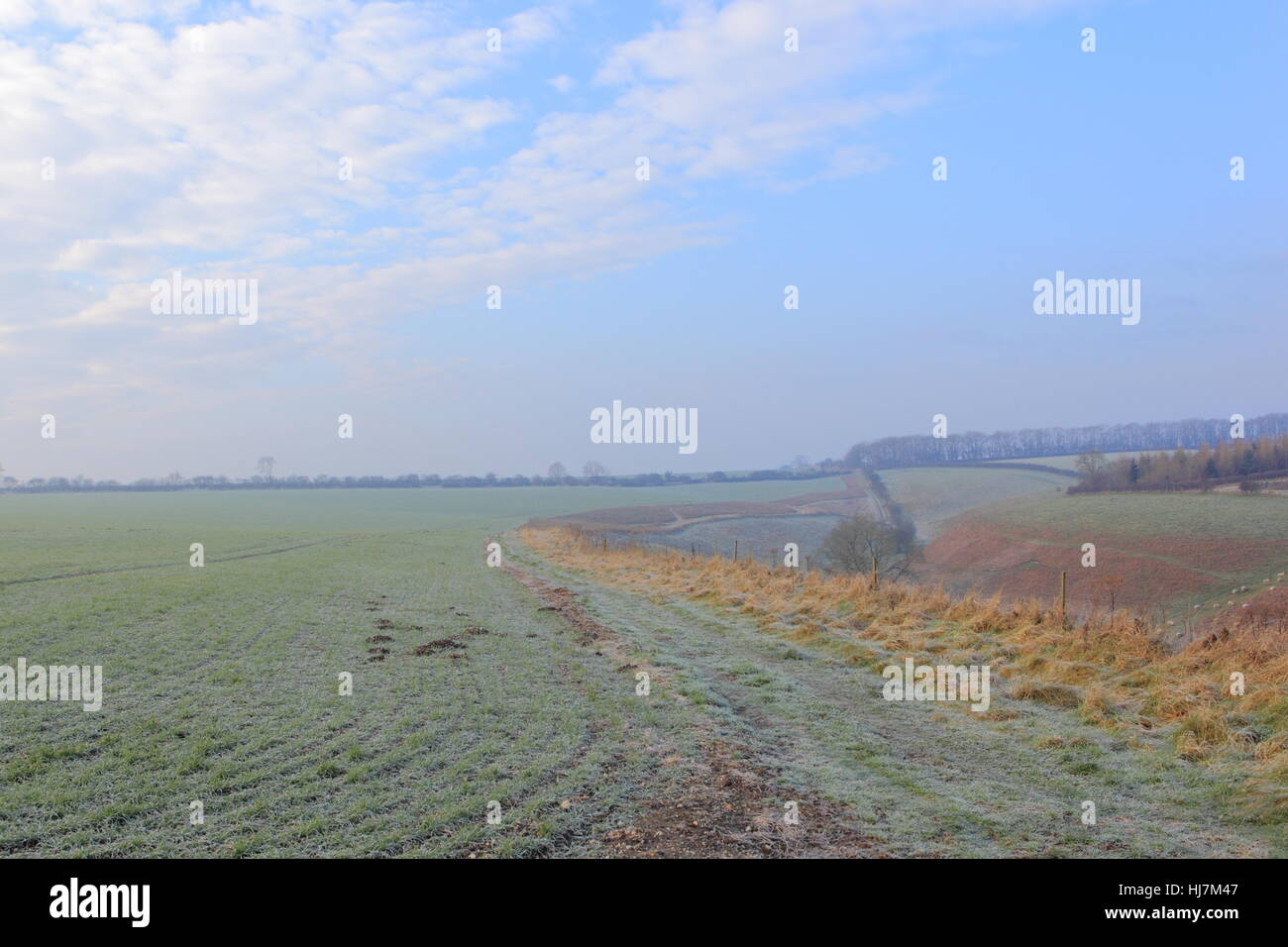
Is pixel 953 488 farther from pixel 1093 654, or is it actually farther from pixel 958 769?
pixel 958 769

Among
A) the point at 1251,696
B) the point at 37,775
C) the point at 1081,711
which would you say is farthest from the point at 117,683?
the point at 1251,696

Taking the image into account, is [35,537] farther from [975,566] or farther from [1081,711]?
[975,566]

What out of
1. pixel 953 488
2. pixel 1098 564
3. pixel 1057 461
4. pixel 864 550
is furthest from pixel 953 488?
pixel 1098 564

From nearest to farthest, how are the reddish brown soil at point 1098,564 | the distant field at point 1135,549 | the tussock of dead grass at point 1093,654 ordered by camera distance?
the tussock of dead grass at point 1093,654
the distant field at point 1135,549
the reddish brown soil at point 1098,564

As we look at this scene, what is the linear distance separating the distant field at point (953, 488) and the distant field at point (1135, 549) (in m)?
10.8

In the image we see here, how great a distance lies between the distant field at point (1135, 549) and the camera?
41.2m

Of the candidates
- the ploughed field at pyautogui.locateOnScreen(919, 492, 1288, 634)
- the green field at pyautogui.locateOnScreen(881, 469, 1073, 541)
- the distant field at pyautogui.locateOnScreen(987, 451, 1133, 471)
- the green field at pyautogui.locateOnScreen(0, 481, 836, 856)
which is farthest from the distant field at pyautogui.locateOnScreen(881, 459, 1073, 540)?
the green field at pyautogui.locateOnScreen(0, 481, 836, 856)

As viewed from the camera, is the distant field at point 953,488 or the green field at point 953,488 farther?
the distant field at point 953,488

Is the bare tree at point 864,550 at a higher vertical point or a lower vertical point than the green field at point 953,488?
lower

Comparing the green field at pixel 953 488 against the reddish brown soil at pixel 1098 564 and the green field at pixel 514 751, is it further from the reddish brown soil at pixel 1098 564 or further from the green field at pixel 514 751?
the green field at pixel 514 751

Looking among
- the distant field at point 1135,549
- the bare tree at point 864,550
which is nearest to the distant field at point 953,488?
the distant field at point 1135,549

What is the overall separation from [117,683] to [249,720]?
3.62 metres

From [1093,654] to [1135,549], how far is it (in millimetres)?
42760

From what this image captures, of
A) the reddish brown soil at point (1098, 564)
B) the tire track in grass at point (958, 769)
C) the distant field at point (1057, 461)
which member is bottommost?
the reddish brown soil at point (1098, 564)
